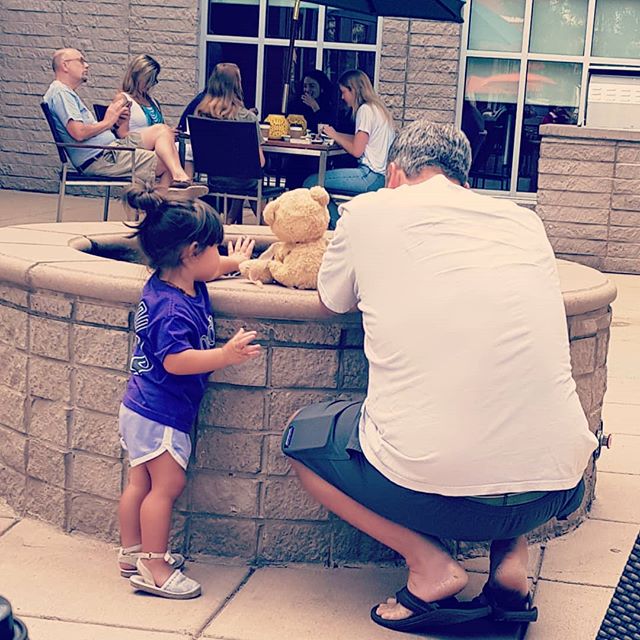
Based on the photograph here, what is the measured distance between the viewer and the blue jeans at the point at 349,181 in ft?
32.6

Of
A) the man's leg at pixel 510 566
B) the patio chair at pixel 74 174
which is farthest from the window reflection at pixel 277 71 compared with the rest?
the man's leg at pixel 510 566

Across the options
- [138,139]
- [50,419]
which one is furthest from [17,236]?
[138,139]

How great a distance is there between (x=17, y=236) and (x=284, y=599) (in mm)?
1909

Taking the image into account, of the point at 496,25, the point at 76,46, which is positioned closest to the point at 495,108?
the point at 496,25

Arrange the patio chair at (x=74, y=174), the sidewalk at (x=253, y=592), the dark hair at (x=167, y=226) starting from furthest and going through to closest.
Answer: the patio chair at (x=74, y=174)
the dark hair at (x=167, y=226)
the sidewalk at (x=253, y=592)

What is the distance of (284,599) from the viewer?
139 inches

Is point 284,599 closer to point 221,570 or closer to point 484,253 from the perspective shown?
point 221,570

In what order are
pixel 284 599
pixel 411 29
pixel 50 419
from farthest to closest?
pixel 411 29
pixel 50 419
pixel 284 599

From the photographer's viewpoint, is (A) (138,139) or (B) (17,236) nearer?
(B) (17,236)

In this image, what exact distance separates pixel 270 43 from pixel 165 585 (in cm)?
1068

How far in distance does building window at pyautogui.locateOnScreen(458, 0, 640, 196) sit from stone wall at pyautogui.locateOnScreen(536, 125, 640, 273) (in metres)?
3.00

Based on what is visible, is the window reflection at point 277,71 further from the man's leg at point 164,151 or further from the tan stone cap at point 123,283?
the tan stone cap at point 123,283

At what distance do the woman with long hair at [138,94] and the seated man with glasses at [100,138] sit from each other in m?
0.19

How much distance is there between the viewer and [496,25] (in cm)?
1320
